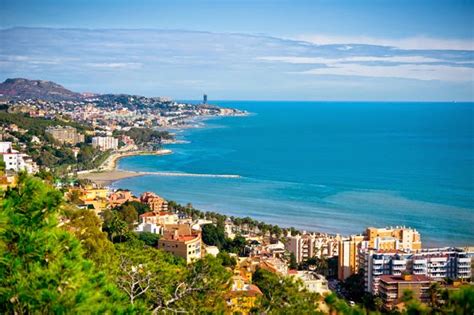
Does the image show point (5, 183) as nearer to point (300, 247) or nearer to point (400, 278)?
point (400, 278)

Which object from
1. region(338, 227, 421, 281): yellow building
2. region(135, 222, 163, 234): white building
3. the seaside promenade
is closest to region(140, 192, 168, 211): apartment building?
region(135, 222, 163, 234): white building

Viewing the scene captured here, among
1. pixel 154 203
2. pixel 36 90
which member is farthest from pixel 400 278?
pixel 36 90

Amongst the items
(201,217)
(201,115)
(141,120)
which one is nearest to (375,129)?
(141,120)

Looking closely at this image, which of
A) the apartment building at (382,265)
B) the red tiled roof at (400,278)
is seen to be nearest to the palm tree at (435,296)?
the red tiled roof at (400,278)

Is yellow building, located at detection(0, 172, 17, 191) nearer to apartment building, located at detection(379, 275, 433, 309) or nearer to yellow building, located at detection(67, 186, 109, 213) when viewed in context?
apartment building, located at detection(379, 275, 433, 309)

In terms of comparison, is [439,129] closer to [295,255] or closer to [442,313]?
[295,255]

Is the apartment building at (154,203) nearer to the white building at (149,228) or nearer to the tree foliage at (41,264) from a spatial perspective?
the white building at (149,228)
